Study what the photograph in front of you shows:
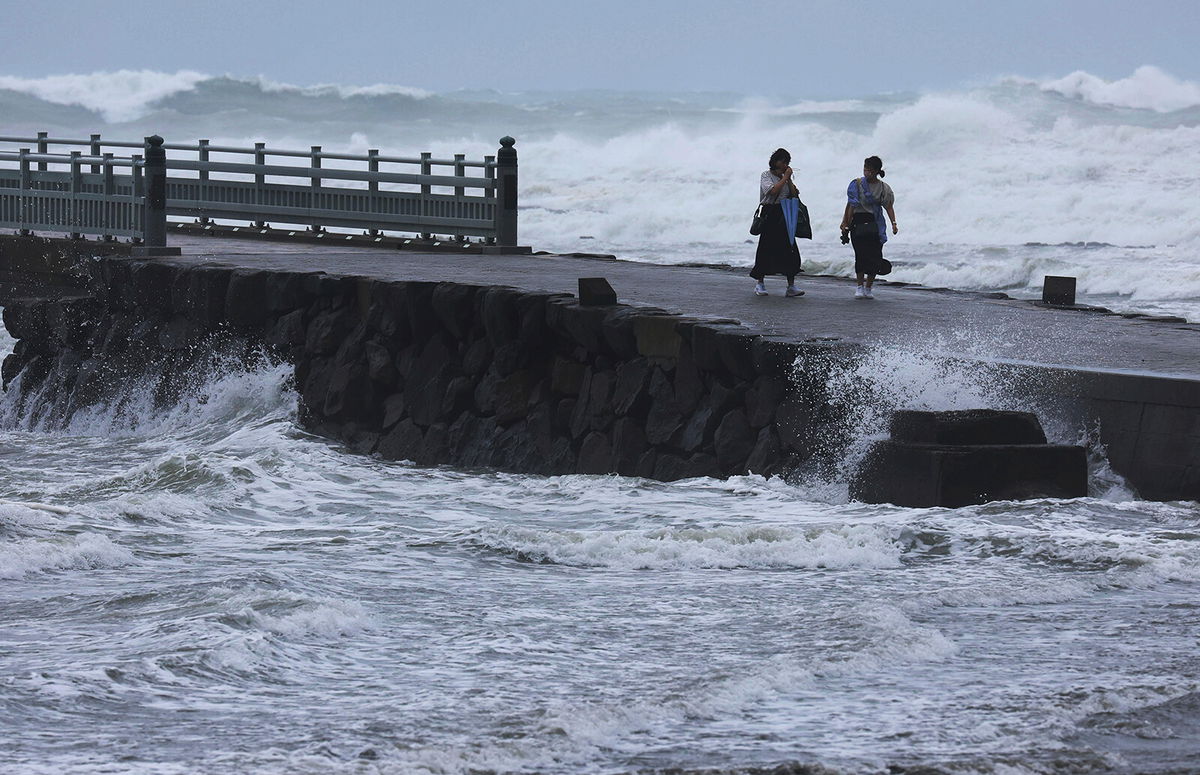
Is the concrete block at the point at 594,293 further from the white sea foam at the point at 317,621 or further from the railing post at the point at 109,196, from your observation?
the railing post at the point at 109,196

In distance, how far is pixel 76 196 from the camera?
24359 mm

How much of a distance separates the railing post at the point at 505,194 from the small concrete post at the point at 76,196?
5793mm

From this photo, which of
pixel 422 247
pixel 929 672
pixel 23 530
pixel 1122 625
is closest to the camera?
pixel 929 672

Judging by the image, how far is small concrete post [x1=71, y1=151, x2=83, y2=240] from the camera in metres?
24.3

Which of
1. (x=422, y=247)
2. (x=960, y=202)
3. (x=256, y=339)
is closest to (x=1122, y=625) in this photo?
(x=256, y=339)

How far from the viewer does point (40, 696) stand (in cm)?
619

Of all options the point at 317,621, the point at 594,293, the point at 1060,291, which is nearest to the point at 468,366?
the point at 594,293

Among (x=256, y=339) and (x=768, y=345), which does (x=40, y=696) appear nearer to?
(x=768, y=345)

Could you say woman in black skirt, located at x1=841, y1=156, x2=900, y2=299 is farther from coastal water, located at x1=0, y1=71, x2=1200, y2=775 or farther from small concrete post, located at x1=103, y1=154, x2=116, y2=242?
small concrete post, located at x1=103, y1=154, x2=116, y2=242

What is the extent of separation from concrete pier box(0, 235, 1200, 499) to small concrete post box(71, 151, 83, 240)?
2.81 m

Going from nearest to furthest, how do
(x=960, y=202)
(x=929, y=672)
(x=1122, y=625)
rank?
(x=929, y=672)
(x=1122, y=625)
(x=960, y=202)

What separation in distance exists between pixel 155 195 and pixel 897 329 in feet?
35.8

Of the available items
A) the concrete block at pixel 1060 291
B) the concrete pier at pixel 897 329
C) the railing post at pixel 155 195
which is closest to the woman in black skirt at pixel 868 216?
the concrete pier at pixel 897 329

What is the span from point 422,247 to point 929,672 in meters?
18.0
